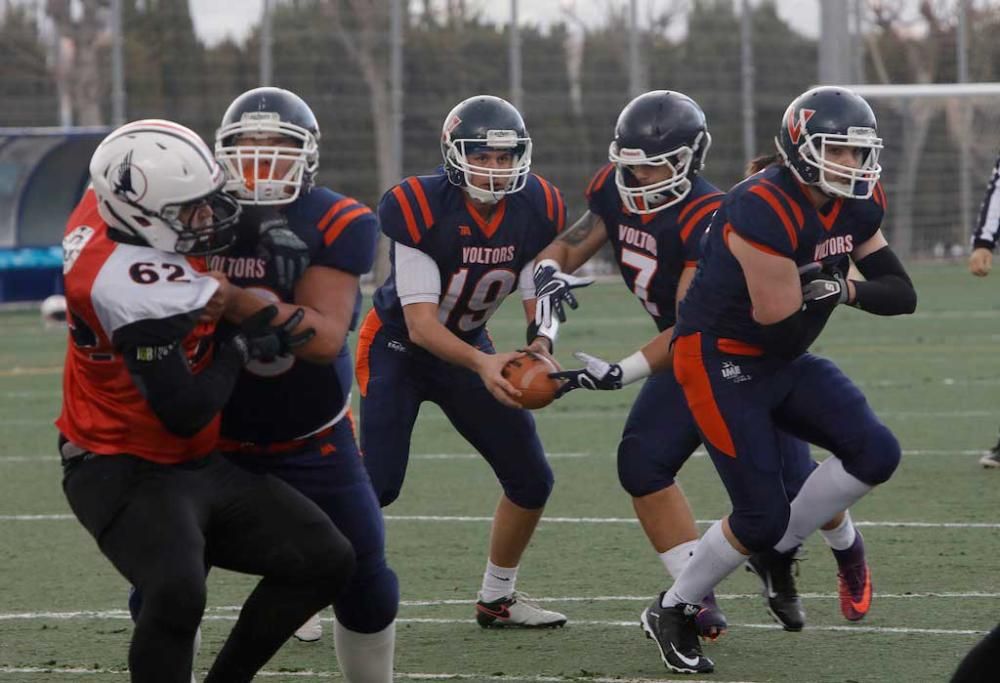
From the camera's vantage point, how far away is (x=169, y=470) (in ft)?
12.9

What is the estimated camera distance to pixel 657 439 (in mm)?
5211

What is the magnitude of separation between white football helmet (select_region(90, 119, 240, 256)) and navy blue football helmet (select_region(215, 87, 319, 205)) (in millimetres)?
252

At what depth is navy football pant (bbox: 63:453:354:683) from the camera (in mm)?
3684

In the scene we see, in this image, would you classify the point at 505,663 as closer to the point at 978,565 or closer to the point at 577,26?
the point at 978,565

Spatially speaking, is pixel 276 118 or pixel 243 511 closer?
pixel 243 511

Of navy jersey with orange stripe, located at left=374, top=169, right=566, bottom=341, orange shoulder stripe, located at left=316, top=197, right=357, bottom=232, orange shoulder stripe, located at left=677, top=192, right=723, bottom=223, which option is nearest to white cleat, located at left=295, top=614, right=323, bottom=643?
navy jersey with orange stripe, located at left=374, top=169, right=566, bottom=341

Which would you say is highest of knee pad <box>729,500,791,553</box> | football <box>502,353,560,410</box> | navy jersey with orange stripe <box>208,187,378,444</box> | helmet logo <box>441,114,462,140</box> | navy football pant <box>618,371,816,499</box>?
helmet logo <box>441,114,462,140</box>

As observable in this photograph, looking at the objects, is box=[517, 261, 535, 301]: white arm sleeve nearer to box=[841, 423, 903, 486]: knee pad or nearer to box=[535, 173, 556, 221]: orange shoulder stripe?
box=[535, 173, 556, 221]: orange shoulder stripe

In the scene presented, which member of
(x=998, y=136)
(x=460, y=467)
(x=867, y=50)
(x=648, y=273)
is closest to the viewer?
(x=648, y=273)

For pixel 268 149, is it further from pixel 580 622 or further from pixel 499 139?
pixel 580 622

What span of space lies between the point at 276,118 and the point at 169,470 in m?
0.99

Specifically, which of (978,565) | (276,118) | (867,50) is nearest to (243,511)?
(276,118)

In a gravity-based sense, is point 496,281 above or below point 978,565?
above

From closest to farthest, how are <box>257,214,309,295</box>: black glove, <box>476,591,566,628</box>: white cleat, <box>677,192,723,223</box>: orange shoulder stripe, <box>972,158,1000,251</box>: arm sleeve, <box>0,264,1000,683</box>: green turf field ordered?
<box>257,214,309,295</box>: black glove → <box>0,264,1000,683</box>: green turf field → <box>677,192,723,223</box>: orange shoulder stripe → <box>476,591,566,628</box>: white cleat → <box>972,158,1000,251</box>: arm sleeve
